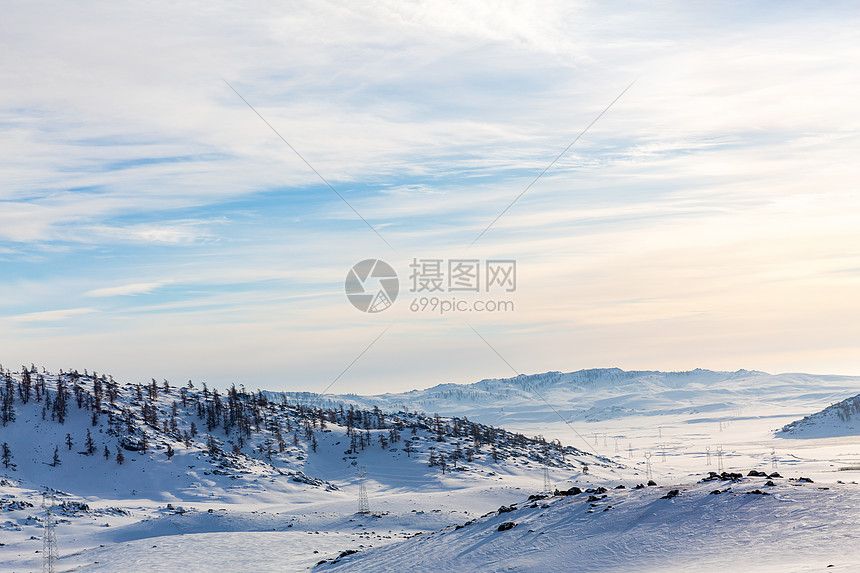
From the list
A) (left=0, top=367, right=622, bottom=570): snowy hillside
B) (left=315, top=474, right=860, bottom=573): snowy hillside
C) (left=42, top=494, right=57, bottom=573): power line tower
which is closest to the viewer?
(left=315, top=474, right=860, bottom=573): snowy hillside

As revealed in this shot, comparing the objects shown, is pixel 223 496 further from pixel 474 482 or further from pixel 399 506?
pixel 474 482

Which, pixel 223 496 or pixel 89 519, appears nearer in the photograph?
pixel 89 519

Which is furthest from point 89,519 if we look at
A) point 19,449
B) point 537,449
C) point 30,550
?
point 537,449

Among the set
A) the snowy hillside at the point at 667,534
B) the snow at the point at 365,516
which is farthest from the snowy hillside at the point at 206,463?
the snowy hillside at the point at 667,534

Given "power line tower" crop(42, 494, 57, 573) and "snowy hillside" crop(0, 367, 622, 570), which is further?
"snowy hillside" crop(0, 367, 622, 570)

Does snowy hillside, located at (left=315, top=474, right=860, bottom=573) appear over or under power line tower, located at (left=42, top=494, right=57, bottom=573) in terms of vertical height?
over

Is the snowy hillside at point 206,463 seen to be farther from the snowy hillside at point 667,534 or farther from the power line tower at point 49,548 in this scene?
the snowy hillside at point 667,534

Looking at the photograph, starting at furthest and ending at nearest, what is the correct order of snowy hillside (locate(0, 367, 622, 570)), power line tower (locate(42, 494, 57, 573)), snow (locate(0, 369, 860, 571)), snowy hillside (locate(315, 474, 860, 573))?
snowy hillside (locate(0, 367, 622, 570)) → power line tower (locate(42, 494, 57, 573)) → snow (locate(0, 369, 860, 571)) → snowy hillside (locate(315, 474, 860, 573))

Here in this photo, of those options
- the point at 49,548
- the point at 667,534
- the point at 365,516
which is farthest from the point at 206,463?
the point at 667,534

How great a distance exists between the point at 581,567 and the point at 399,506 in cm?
4483

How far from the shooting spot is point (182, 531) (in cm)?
5897

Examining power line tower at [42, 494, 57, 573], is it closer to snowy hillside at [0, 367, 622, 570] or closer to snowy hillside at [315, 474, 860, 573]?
snowy hillside at [0, 367, 622, 570]

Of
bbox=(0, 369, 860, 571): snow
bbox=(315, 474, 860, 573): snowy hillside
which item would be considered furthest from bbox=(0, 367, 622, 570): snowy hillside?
bbox=(315, 474, 860, 573): snowy hillside

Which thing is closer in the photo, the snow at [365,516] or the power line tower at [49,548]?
the snow at [365,516]
